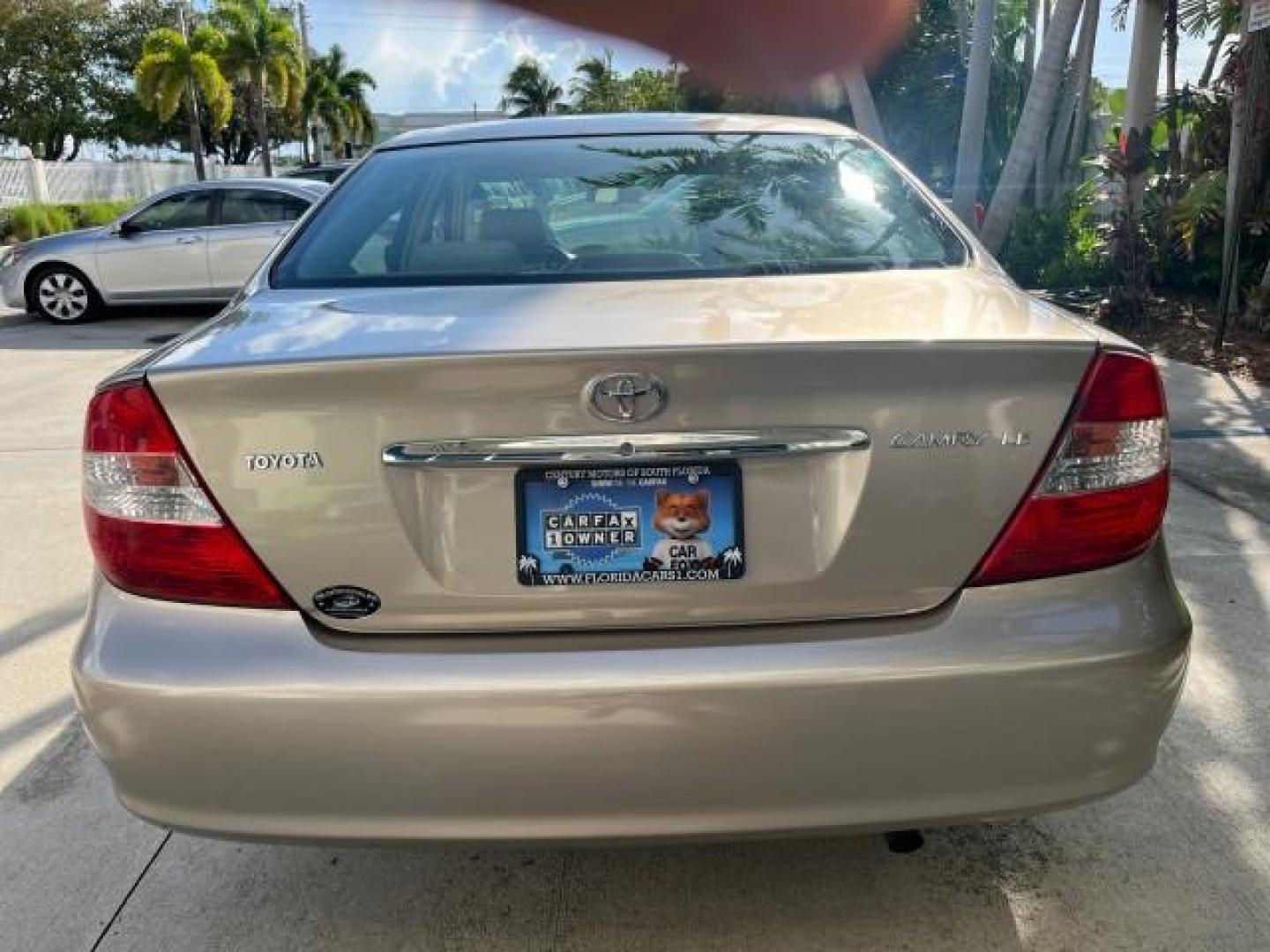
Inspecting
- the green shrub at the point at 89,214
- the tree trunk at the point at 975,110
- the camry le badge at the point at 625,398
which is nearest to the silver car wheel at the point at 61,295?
the tree trunk at the point at 975,110

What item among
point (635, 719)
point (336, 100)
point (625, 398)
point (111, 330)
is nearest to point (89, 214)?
point (111, 330)

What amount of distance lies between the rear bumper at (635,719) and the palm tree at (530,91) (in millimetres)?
67843

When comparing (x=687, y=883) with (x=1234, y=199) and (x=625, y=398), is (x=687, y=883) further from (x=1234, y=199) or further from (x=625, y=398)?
(x=1234, y=199)

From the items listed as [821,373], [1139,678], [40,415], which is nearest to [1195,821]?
[1139,678]

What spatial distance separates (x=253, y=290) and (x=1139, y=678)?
195 cm

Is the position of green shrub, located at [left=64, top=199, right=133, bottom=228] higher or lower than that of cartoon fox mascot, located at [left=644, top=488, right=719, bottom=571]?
lower

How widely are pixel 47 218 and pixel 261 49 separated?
17.1m

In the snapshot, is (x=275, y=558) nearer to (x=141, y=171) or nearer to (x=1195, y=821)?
(x=1195, y=821)

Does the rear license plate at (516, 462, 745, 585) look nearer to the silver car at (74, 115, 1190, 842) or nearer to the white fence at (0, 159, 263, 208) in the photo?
the silver car at (74, 115, 1190, 842)

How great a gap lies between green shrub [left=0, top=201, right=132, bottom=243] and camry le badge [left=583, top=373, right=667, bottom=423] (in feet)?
80.0

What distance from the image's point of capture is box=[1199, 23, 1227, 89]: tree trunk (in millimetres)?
10672

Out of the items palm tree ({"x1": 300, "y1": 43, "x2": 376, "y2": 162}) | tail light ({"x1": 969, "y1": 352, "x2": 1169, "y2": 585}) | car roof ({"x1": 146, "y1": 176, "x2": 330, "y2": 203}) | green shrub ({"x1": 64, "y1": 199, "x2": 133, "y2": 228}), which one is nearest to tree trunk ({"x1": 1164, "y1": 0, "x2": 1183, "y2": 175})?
car roof ({"x1": 146, "y1": 176, "x2": 330, "y2": 203})

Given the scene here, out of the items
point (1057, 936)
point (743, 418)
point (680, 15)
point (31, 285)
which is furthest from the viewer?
point (680, 15)

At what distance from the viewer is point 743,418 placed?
5.99ft
